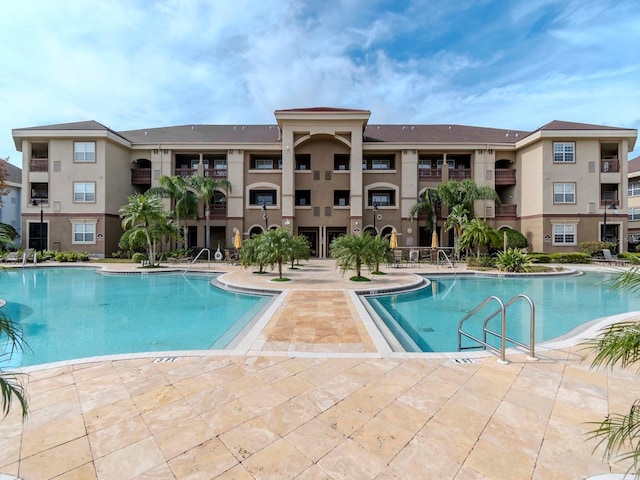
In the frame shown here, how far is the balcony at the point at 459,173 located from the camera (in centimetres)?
2586

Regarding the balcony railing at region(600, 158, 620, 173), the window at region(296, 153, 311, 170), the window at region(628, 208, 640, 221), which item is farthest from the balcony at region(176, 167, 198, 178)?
the window at region(628, 208, 640, 221)

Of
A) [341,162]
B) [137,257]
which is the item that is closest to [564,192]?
[341,162]

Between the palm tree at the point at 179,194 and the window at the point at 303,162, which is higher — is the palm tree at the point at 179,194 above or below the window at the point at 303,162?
below

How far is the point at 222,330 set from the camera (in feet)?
24.1

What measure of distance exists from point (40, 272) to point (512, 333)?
22878 millimetres

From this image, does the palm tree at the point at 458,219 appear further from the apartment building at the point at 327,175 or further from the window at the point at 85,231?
the window at the point at 85,231

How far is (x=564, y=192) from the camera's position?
2380cm

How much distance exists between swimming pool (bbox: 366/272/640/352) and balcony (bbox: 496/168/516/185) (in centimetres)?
1313

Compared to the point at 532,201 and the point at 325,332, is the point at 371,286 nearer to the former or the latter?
the point at 325,332

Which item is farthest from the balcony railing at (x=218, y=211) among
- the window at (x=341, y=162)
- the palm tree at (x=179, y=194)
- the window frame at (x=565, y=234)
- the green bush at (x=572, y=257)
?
the window frame at (x=565, y=234)

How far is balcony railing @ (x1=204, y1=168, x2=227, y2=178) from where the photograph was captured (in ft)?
85.8

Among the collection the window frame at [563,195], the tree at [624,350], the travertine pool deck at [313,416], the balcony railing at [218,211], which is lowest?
the travertine pool deck at [313,416]

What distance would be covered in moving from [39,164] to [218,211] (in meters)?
13.8

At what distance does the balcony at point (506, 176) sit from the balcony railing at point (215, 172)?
23078 mm
